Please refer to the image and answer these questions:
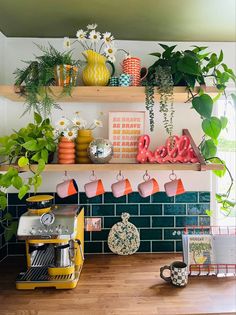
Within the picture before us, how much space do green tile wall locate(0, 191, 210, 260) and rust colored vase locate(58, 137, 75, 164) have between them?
373mm

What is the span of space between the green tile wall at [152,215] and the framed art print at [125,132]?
295mm

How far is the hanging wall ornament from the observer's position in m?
1.74

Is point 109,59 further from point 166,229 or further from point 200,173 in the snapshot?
point 166,229

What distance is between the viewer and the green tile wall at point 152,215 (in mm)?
1780

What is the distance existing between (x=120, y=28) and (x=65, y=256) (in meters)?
1.32

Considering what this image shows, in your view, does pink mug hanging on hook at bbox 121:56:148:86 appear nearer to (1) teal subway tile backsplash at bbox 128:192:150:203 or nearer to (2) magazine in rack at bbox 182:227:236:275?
(1) teal subway tile backsplash at bbox 128:192:150:203

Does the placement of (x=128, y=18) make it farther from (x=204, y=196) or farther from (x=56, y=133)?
(x=204, y=196)

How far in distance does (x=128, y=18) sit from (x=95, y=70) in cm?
33

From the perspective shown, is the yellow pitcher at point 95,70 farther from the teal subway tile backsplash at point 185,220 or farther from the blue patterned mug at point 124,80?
the teal subway tile backsplash at point 185,220

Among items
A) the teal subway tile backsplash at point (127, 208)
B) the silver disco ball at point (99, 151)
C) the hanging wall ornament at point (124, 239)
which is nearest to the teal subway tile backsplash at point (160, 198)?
the teal subway tile backsplash at point (127, 208)

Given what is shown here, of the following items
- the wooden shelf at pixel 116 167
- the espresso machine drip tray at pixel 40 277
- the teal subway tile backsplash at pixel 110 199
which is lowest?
the espresso machine drip tray at pixel 40 277

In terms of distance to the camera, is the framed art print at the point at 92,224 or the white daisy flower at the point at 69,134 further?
the framed art print at the point at 92,224

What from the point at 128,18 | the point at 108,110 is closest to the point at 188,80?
the point at 128,18

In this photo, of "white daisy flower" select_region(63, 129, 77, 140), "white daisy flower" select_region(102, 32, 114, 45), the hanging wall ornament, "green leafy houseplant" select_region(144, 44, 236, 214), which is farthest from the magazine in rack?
"white daisy flower" select_region(102, 32, 114, 45)
